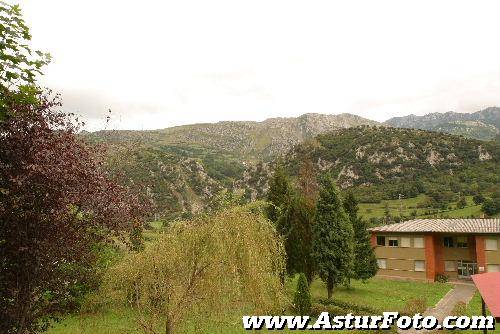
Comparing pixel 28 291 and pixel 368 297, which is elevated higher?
pixel 28 291

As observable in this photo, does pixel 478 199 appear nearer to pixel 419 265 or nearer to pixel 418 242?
pixel 418 242

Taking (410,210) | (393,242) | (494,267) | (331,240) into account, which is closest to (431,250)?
(393,242)

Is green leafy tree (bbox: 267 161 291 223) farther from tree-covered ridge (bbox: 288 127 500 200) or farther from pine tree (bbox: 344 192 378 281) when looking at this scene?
tree-covered ridge (bbox: 288 127 500 200)

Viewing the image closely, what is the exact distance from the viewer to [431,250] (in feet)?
149

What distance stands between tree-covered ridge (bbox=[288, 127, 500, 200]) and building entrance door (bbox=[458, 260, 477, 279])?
189 feet

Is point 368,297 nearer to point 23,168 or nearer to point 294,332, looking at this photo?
point 294,332

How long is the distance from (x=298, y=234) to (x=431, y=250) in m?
21.8

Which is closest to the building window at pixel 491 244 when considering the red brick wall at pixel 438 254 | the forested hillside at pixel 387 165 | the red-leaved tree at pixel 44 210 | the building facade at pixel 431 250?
the building facade at pixel 431 250

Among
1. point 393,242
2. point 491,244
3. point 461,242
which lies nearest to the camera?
point 491,244

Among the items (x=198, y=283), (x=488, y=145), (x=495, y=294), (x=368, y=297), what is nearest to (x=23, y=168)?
(x=198, y=283)

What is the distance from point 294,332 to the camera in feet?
63.8

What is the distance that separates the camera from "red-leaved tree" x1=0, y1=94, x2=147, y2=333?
7.20m

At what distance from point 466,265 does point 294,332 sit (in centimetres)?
3470

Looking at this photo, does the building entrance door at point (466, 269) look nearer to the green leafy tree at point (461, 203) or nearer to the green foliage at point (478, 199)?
the green leafy tree at point (461, 203)
